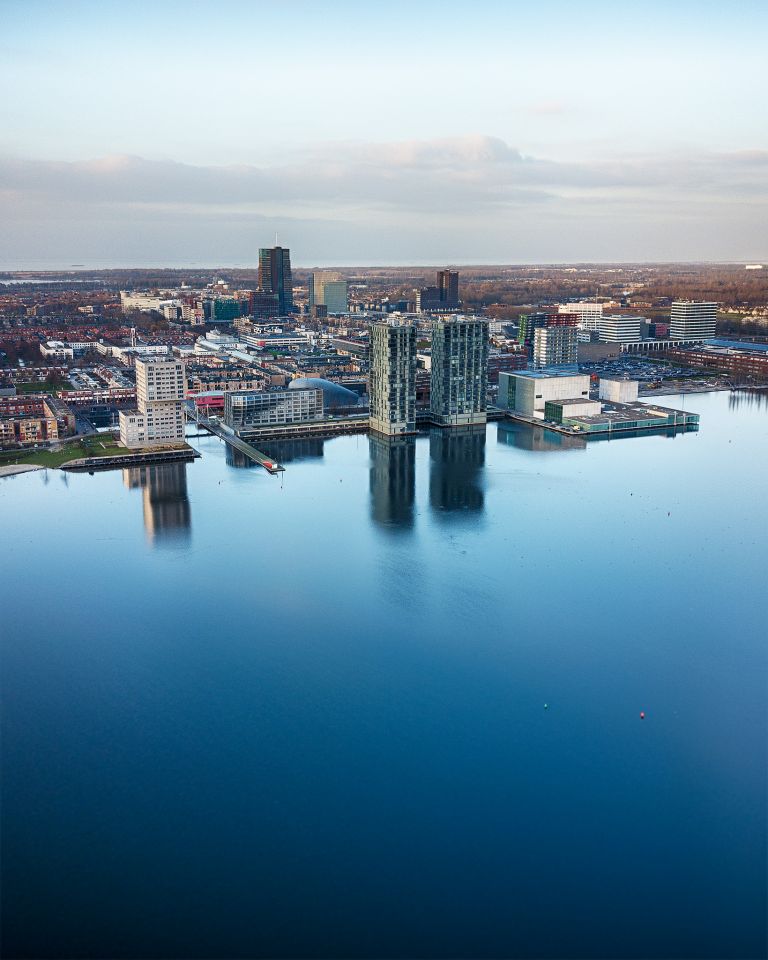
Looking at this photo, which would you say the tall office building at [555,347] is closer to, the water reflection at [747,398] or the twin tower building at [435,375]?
the water reflection at [747,398]

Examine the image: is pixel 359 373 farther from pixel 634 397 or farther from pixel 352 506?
pixel 352 506

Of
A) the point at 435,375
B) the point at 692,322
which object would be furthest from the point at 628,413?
the point at 692,322

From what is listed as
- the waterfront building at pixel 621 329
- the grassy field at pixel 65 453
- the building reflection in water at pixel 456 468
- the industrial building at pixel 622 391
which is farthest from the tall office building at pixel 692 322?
the grassy field at pixel 65 453

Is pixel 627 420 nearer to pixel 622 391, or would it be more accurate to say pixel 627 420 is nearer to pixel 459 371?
pixel 622 391

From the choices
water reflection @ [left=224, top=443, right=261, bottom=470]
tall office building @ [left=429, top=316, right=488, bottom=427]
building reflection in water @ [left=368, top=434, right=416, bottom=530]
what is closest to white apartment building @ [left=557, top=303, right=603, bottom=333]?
tall office building @ [left=429, top=316, right=488, bottom=427]

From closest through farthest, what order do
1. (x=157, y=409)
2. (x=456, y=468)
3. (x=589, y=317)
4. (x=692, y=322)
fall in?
1. (x=456, y=468)
2. (x=157, y=409)
3. (x=692, y=322)
4. (x=589, y=317)

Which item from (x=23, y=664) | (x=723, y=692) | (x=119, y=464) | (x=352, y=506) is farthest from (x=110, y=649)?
(x=119, y=464)
